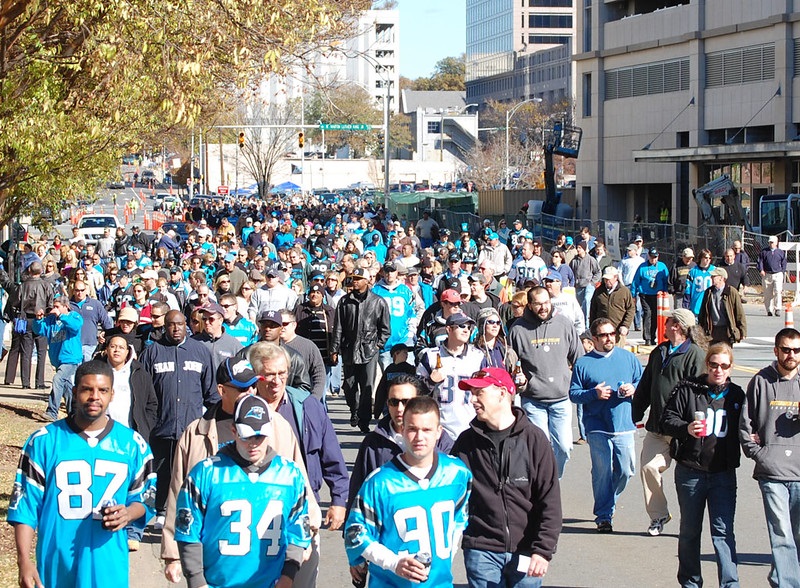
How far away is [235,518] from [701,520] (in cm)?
360

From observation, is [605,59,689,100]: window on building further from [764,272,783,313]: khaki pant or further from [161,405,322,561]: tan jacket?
[161,405,322,561]: tan jacket

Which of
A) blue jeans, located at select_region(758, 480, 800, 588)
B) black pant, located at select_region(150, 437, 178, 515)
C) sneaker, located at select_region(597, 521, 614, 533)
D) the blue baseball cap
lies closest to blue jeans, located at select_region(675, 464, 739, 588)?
blue jeans, located at select_region(758, 480, 800, 588)

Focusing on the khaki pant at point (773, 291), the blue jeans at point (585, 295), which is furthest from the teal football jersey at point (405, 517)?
the khaki pant at point (773, 291)

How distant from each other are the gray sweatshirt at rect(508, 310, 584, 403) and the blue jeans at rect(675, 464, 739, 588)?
2.42 meters

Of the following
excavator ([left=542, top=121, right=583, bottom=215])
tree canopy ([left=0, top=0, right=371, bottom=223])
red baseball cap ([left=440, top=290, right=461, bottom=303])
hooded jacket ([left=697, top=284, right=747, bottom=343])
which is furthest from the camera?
excavator ([left=542, top=121, right=583, bottom=215])

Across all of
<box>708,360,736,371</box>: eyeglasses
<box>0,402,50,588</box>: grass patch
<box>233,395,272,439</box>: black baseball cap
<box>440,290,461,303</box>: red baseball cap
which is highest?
<box>440,290,461,303</box>: red baseball cap

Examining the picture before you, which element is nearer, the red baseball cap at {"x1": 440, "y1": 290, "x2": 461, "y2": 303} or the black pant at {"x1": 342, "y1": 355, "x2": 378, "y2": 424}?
the red baseball cap at {"x1": 440, "y1": 290, "x2": 461, "y2": 303}

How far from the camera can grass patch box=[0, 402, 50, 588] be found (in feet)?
28.4

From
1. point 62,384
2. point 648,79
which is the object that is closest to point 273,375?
point 62,384

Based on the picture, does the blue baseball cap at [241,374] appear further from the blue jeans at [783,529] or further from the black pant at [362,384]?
the black pant at [362,384]

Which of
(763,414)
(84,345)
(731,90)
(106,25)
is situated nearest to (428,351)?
(763,414)

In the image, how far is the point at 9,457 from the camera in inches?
483

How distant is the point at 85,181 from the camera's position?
2234cm

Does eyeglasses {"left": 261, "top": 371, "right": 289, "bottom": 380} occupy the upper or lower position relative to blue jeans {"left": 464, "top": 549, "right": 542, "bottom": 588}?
upper
